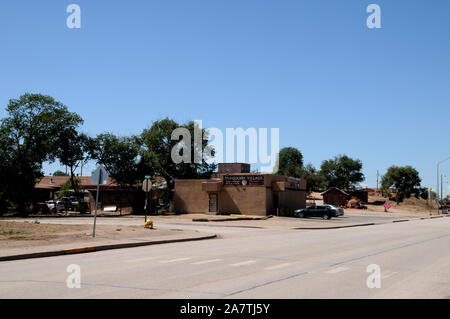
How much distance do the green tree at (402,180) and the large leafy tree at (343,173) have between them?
12.7m

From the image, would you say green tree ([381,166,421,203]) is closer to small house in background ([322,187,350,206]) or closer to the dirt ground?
small house in background ([322,187,350,206])

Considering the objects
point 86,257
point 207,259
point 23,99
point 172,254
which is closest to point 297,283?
point 207,259

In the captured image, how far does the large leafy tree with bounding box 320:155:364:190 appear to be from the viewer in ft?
369

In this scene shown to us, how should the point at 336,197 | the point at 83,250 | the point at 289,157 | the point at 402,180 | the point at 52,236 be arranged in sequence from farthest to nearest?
the point at 289,157 → the point at 402,180 → the point at 336,197 → the point at 52,236 → the point at 83,250

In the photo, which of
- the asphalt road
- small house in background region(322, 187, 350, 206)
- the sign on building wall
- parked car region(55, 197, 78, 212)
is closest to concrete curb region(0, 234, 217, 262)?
the asphalt road

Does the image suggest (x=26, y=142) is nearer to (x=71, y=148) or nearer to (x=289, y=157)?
(x=71, y=148)

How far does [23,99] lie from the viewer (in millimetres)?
54375

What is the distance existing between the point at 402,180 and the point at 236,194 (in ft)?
275

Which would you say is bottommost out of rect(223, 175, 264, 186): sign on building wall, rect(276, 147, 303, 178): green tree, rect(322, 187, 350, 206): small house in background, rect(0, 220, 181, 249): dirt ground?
rect(0, 220, 181, 249): dirt ground

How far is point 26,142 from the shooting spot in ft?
177

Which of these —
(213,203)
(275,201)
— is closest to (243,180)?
(213,203)

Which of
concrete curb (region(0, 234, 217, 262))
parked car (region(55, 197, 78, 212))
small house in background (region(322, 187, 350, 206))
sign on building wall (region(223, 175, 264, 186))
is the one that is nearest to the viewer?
concrete curb (region(0, 234, 217, 262))

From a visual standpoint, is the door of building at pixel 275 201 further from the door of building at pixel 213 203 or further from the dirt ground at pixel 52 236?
the dirt ground at pixel 52 236
